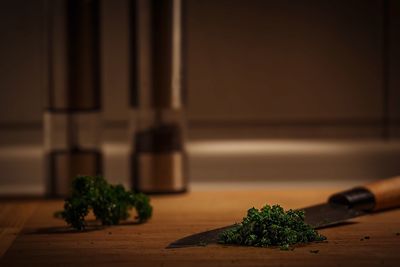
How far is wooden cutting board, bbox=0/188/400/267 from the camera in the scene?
1511 mm

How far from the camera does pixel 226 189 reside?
2357 mm

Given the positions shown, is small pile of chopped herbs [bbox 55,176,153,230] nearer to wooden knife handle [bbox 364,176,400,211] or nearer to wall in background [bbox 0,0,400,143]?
wooden knife handle [bbox 364,176,400,211]

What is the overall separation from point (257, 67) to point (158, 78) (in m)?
1.48

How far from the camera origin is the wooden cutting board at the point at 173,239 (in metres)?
→ 1.51

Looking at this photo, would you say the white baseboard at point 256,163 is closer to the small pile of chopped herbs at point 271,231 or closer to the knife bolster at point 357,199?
the knife bolster at point 357,199

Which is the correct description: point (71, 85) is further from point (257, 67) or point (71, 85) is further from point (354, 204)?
point (257, 67)

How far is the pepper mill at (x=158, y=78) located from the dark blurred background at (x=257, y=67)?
1338mm

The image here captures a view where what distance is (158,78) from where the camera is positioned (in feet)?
7.55

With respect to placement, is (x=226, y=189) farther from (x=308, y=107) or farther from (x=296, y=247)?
(x=308, y=107)

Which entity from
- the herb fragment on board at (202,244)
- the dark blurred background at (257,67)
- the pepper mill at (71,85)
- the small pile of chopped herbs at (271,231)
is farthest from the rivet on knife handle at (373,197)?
the dark blurred background at (257,67)

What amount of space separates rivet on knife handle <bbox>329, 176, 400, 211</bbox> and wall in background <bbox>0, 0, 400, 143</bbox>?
5.60 ft

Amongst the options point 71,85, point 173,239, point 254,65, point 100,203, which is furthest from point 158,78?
point 254,65

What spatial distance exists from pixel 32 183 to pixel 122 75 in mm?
1194

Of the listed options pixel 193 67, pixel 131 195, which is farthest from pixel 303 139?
pixel 131 195
